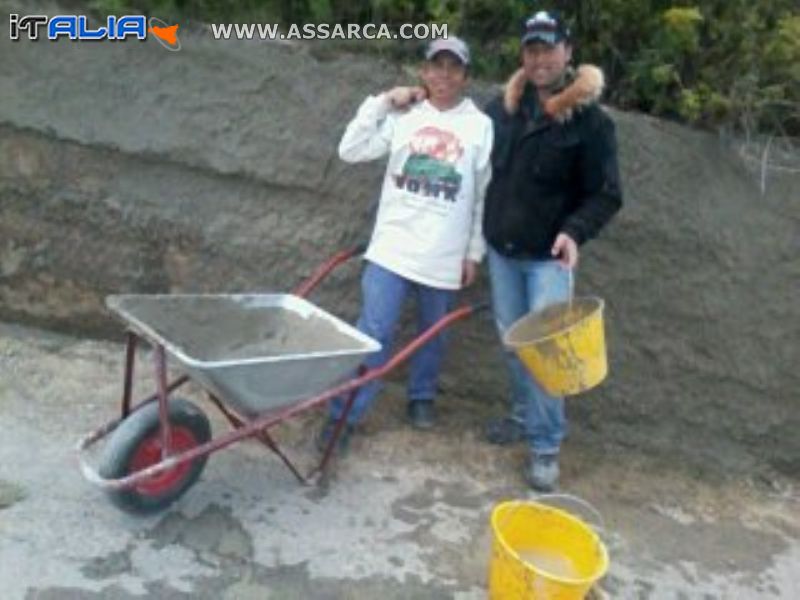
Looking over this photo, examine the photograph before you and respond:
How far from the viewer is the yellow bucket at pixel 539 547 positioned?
3.20m

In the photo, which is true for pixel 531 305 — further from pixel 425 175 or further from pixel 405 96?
pixel 405 96

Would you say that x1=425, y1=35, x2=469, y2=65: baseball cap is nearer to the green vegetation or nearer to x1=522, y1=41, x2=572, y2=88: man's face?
x1=522, y1=41, x2=572, y2=88: man's face

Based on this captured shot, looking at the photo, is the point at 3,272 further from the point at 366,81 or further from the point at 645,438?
the point at 645,438

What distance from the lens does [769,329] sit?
14.6 ft

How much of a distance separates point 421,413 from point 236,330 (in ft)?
3.50

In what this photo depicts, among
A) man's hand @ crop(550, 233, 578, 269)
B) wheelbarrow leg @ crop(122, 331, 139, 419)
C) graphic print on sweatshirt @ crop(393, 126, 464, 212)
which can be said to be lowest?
wheelbarrow leg @ crop(122, 331, 139, 419)

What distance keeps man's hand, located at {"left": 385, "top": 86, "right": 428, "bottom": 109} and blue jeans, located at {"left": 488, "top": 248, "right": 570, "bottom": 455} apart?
25.6 inches

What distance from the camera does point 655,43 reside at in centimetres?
465

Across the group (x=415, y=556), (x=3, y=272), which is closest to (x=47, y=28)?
(x=3, y=272)

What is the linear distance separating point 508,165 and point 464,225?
0.30 meters

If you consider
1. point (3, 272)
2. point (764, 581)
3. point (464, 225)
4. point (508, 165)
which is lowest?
point (764, 581)

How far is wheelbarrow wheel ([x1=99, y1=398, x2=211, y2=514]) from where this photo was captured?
3357mm

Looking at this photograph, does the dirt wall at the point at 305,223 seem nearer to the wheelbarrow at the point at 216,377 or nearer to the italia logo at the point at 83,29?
the italia logo at the point at 83,29

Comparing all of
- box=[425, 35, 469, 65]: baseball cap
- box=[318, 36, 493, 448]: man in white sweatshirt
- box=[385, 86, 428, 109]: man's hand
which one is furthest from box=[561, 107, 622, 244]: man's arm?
box=[385, 86, 428, 109]: man's hand
